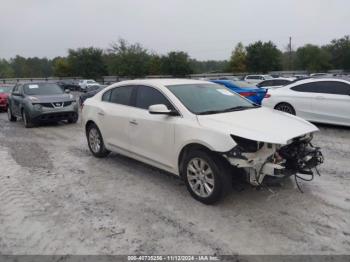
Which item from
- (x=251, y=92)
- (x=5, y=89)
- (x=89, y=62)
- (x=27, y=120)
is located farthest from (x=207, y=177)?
(x=89, y=62)

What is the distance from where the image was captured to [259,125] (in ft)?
14.7

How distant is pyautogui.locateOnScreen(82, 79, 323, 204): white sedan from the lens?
424 cm

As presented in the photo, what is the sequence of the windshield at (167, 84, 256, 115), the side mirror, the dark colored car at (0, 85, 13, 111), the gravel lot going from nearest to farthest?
the gravel lot < the side mirror < the windshield at (167, 84, 256, 115) < the dark colored car at (0, 85, 13, 111)

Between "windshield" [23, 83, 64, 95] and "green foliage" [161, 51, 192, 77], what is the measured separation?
38.4 meters

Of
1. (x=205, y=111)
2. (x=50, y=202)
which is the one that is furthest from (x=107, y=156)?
(x=205, y=111)

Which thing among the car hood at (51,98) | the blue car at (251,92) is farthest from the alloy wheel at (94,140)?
the blue car at (251,92)

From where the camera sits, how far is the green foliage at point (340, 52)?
55.5 m

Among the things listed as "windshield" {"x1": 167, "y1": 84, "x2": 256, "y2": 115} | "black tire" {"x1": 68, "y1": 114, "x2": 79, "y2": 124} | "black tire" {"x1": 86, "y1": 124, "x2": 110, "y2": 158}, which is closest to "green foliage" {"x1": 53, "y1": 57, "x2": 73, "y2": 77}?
"black tire" {"x1": 68, "y1": 114, "x2": 79, "y2": 124}

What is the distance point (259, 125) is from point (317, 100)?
20.2 feet

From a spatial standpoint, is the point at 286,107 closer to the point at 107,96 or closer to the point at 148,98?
the point at 107,96

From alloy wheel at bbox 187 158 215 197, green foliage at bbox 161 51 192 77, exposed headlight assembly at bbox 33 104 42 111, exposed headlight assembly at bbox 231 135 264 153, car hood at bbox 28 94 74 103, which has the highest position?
green foliage at bbox 161 51 192 77

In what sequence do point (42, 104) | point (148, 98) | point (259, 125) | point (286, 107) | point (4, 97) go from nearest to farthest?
point (259, 125) < point (148, 98) < point (286, 107) < point (42, 104) < point (4, 97)

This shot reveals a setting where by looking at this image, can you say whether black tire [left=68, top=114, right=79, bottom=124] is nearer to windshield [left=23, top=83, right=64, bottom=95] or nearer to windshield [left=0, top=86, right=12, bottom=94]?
windshield [left=23, top=83, right=64, bottom=95]

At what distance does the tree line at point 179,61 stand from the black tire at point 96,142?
44.1m
